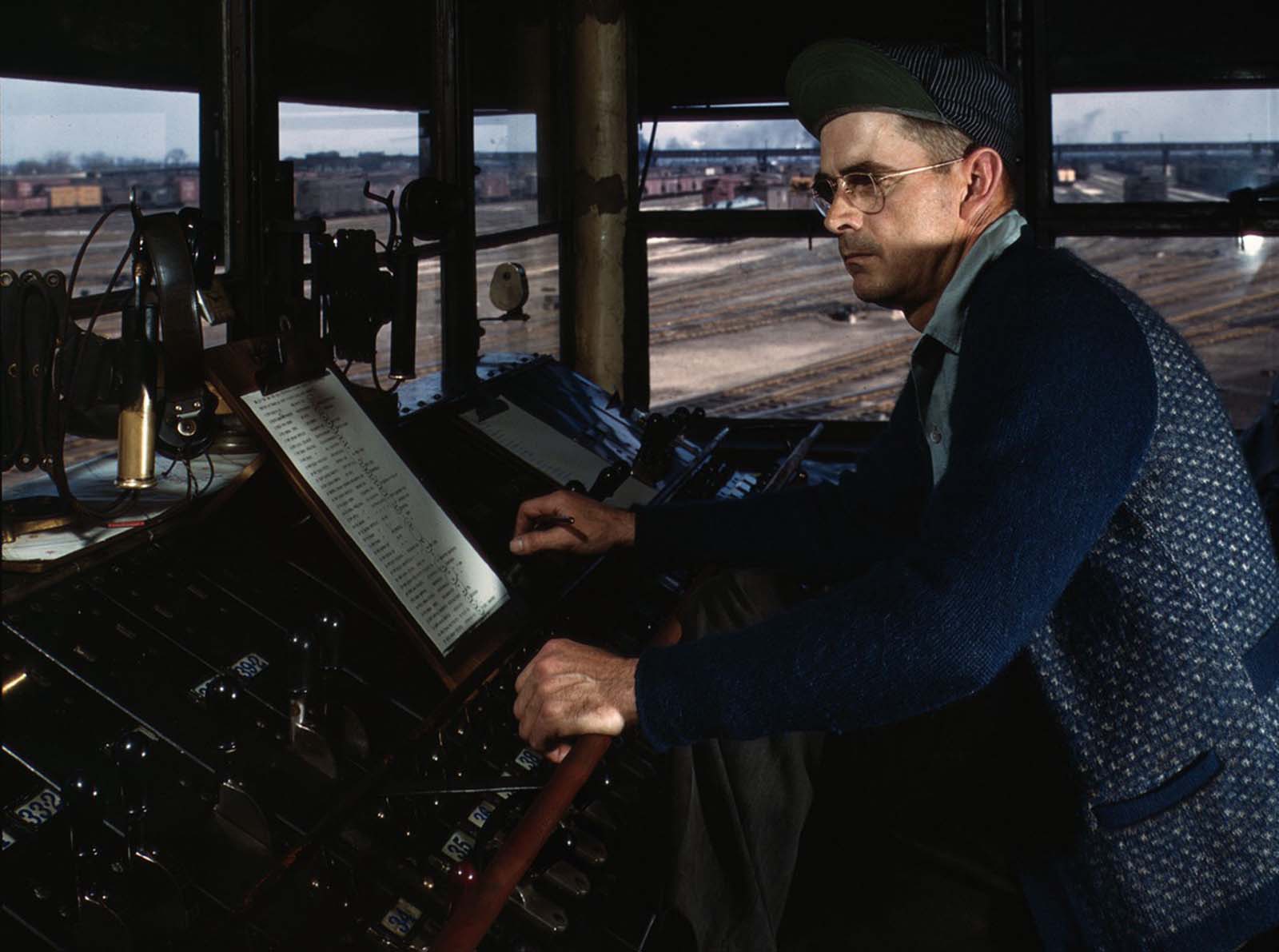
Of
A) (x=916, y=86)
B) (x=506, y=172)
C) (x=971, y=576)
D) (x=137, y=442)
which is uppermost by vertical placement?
(x=506, y=172)

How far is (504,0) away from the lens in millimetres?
3482

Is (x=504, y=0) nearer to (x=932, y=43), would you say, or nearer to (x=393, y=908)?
(x=932, y=43)

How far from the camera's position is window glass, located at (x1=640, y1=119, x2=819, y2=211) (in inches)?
162

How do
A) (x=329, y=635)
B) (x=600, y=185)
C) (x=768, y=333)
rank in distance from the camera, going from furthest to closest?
(x=768, y=333) < (x=600, y=185) < (x=329, y=635)

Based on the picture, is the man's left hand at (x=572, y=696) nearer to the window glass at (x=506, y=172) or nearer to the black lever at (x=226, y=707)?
the black lever at (x=226, y=707)

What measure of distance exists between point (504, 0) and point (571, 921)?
2654mm

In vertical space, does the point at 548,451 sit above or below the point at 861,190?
below

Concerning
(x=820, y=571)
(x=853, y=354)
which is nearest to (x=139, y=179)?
(x=820, y=571)

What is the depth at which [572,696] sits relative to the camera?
1.28m

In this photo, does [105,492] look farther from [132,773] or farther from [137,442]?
[132,773]

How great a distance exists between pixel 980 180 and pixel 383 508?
86 centimetres

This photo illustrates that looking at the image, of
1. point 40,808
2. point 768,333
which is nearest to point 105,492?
point 40,808

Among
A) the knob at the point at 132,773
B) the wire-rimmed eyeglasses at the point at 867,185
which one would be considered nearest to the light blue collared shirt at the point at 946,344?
the wire-rimmed eyeglasses at the point at 867,185

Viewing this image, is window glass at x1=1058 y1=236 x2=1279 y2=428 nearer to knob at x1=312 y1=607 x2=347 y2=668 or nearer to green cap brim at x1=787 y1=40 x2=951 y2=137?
green cap brim at x1=787 y1=40 x2=951 y2=137
